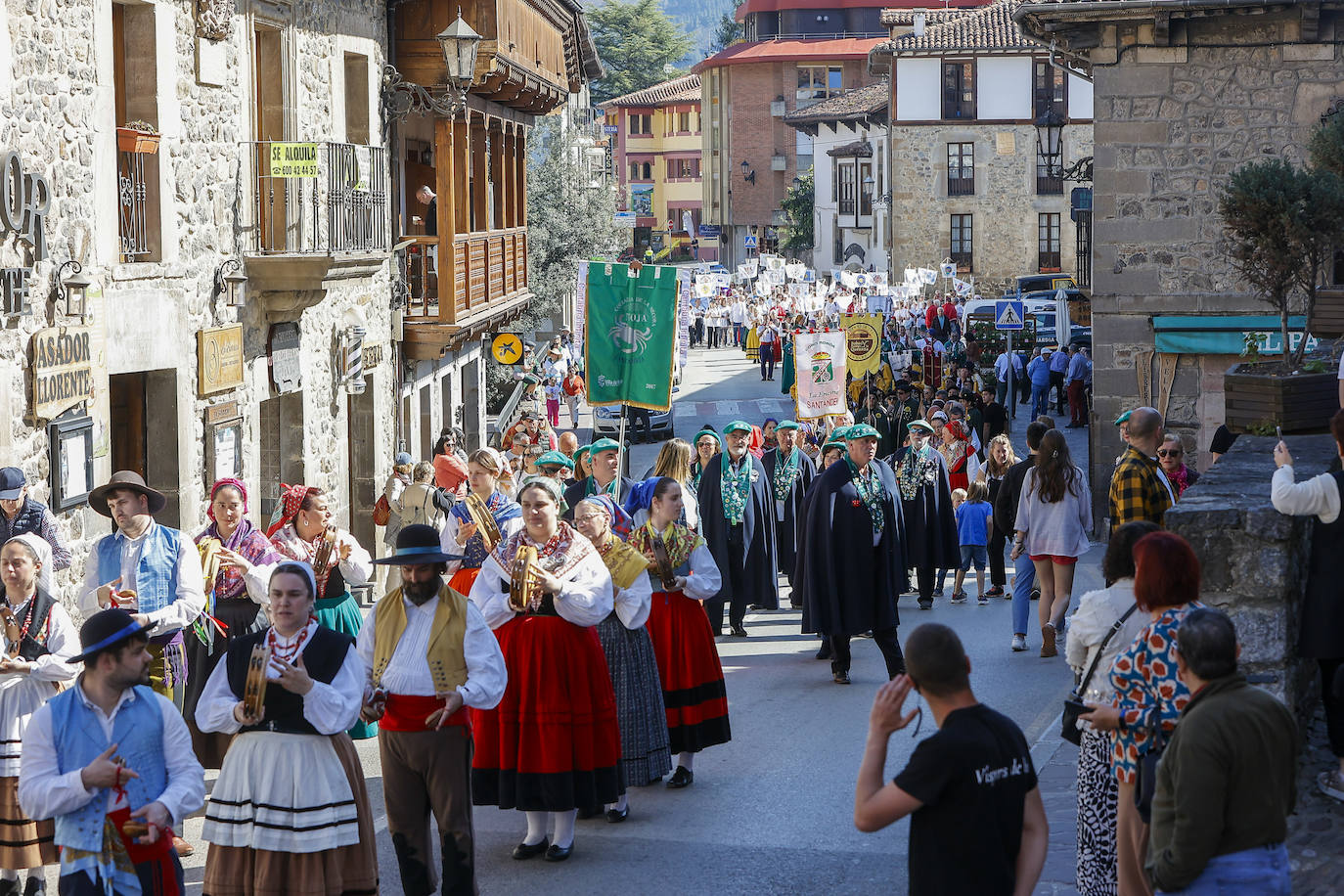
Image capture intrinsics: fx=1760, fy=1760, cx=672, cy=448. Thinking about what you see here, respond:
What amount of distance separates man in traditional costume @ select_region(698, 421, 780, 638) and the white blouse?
8083mm

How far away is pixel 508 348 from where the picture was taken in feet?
92.2

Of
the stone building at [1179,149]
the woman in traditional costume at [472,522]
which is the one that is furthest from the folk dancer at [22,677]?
the stone building at [1179,149]

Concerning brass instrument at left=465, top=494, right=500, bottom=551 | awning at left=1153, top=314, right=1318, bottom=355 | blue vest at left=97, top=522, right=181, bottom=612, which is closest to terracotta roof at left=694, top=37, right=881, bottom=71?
awning at left=1153, top=314, right=1318, bottom=355

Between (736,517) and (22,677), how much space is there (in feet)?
25.8

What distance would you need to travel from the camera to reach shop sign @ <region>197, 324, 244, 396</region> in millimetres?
15094

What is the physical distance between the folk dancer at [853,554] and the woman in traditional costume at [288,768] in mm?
6427

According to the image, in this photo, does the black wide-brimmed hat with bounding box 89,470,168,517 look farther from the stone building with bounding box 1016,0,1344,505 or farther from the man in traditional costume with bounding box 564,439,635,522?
the stone building with bounding box 1016,0,1344,505

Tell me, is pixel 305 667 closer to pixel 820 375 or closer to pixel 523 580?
pixel 523 580

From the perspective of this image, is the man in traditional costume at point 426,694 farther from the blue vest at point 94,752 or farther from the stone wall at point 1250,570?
the stone wall at point 1250,570

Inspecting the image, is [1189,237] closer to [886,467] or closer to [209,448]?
[886,467]

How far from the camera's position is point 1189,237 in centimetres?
2066

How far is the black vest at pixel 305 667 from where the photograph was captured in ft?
19.9

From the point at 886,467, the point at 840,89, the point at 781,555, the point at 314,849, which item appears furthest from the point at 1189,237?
the point at 840,89

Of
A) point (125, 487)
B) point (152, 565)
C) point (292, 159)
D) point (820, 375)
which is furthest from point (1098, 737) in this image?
point (820, 375)
